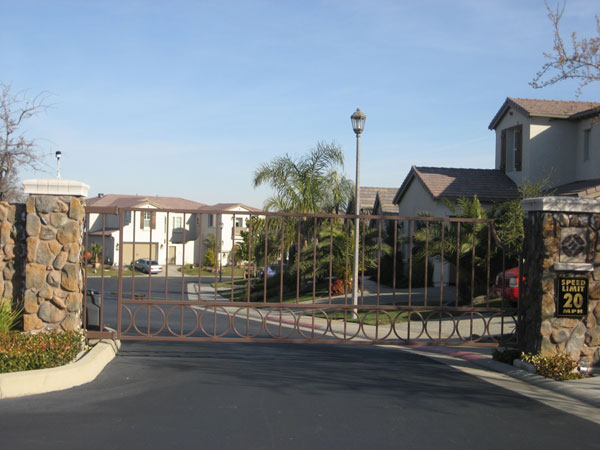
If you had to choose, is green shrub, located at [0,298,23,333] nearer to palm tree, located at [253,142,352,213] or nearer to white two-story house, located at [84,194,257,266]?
palm tree, located at [253,142,352,213]

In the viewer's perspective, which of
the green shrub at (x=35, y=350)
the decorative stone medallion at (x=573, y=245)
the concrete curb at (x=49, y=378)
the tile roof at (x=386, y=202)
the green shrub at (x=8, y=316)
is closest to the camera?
the concrete curb at (x=49, y=378)

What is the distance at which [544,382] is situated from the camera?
8.21 metres

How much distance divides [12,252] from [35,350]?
1999 mm

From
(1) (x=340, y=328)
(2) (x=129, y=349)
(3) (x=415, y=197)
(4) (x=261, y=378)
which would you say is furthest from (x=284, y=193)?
(4) (x=261, y=378)

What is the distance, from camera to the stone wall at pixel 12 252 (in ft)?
28.6

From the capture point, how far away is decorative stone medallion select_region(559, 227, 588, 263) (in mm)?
8867

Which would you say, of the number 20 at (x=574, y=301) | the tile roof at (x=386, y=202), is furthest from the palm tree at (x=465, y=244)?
the tile roof at (x=386, y=202)

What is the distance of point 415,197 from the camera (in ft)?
90.2

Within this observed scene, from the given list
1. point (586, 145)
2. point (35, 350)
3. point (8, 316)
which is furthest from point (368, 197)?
point (35, 350)

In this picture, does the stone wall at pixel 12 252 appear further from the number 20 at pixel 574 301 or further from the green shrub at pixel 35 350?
the number 20 at pixel 574 301

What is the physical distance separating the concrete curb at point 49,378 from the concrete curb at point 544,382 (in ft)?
18.8

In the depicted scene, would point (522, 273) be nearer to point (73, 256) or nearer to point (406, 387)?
Answer: point (406, 387)

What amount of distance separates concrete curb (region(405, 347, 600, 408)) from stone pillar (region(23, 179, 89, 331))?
6231mm

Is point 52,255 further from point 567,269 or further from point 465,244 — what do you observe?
point 465,244
